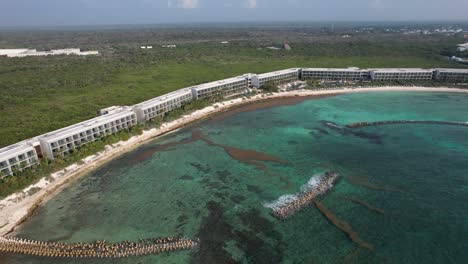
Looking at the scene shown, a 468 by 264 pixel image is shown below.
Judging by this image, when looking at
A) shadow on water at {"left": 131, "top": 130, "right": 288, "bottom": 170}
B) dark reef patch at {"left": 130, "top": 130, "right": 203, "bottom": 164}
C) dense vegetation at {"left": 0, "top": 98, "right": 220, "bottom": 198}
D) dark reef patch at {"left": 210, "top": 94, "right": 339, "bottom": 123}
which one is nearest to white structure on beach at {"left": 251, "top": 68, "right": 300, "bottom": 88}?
dark reef patch at {"left": 210, "top": 94, "right": 339, "bottom": 123}

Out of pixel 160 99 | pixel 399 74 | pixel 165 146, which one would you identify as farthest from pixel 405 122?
pixel 160 99

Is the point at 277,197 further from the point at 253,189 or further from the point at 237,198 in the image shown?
the point at 237,198

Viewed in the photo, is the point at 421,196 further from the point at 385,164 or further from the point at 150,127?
the point at 150,127

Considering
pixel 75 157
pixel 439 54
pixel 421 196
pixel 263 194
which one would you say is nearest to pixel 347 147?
pixel 421 196

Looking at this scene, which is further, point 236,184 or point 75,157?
point 75,157

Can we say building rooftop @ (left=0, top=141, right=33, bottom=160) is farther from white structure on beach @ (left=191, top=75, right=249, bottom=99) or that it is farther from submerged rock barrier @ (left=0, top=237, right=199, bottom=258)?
white structure on beach @ (left=191, top=75, right=249, bottom=99)

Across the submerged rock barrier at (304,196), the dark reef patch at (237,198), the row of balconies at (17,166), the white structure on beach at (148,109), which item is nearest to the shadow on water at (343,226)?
the submerged rock barrier at (304,196)
